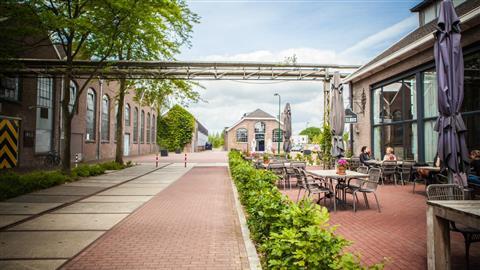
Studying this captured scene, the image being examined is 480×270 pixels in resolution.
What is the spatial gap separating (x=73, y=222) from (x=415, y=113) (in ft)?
43.1

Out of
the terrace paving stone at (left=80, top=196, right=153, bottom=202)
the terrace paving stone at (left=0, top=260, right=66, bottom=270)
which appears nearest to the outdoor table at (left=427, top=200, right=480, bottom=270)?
the terrace paving stone at (left=0, top=260, right=66, bottom=270)

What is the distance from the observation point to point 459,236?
520 cm

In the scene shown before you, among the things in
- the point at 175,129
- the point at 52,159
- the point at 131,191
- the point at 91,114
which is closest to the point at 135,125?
the point at 175,129

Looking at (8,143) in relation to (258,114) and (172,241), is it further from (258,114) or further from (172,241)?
(258,114)

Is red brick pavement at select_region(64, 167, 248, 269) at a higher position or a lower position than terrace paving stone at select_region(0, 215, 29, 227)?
lower

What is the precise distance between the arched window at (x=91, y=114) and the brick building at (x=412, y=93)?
827 inches

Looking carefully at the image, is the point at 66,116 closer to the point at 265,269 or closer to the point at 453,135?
the point at 265,269

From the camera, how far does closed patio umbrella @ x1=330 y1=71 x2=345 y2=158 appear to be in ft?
36.3

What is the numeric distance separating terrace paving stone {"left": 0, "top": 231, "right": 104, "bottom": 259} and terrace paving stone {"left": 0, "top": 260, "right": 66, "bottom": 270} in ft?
0.53

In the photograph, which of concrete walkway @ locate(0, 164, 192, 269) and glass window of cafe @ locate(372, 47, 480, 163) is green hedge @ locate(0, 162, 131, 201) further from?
glass window of cafe @ locate(372, 47, 480, 163)

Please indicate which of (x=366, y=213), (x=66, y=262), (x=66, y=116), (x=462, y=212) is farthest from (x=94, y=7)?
(x=462, y=212)

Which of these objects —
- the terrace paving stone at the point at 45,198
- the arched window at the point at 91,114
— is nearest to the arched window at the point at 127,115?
the arched window at the point at 91,114

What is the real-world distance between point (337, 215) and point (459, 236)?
2268mm

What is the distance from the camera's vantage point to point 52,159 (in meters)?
19.7
